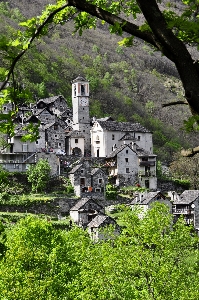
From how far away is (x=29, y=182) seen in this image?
72.7m

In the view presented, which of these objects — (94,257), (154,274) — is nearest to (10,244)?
(94,257)

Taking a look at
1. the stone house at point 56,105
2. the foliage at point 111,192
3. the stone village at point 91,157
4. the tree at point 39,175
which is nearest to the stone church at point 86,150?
the stone village at point 91,157

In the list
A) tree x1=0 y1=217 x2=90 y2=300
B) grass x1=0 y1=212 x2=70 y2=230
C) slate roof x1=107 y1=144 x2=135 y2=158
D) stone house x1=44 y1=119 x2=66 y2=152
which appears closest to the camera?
tree x1=0 y1=217 x2=90 y2=300

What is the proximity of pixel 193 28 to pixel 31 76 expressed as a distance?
418ft

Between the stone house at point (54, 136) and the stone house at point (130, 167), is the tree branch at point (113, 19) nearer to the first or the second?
the stone house at point (130, 167)

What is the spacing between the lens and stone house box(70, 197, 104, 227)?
2485 inches

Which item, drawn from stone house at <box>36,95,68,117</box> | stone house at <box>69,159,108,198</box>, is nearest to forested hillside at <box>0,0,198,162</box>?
stone house at <box>36,95,68,117</box>

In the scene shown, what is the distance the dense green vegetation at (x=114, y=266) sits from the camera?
25.7 metres

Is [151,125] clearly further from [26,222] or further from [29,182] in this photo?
[26,222]

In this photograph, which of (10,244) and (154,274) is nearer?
(154,274)

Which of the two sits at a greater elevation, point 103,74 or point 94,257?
point 103,74

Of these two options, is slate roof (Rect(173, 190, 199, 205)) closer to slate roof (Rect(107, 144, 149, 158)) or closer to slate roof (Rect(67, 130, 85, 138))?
slate roof (Rect(107, 144, 149, 158))

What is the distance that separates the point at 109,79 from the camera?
164m

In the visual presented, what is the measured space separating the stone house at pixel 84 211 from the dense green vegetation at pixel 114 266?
24408 mm
